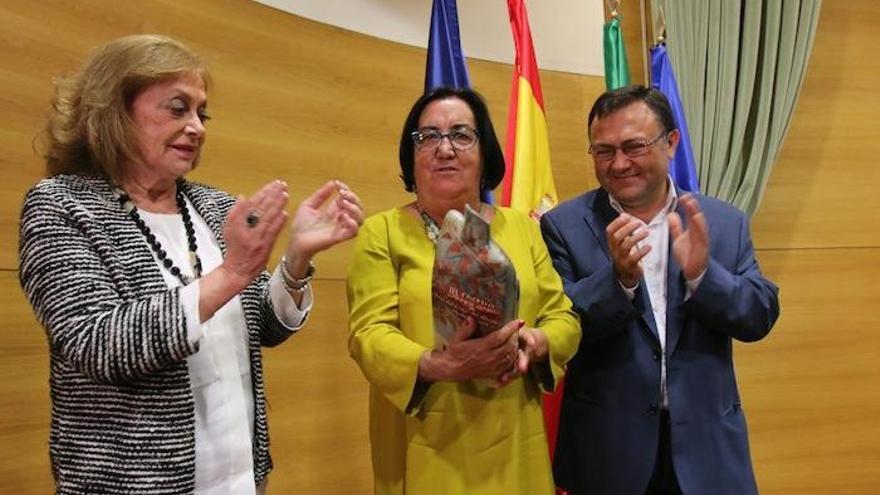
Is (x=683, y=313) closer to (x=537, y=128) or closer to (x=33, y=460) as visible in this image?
(x=537, y=128)

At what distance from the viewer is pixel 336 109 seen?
121 inches

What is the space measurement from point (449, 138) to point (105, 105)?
725 mm

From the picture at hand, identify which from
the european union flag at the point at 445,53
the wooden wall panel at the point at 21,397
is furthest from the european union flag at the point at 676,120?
the wooden wall panel at the point at 21,397

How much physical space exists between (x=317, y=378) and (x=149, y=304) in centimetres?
169

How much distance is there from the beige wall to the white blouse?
354 millimetres

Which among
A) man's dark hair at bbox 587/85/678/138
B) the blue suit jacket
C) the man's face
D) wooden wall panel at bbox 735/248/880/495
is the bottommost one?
wooden wall panel at bbox 735/248/880/495

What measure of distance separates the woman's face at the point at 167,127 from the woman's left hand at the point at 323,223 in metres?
0.24

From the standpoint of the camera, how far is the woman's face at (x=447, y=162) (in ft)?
5.92

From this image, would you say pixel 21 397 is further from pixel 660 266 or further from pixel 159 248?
pixel 660 266

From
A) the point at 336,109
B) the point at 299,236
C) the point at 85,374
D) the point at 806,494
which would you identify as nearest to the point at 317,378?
the point at 336,109

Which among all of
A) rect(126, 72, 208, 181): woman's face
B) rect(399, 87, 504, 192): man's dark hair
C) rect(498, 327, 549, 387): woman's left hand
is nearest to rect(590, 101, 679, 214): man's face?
rect(399, 87, 504, 192): man's dark hair

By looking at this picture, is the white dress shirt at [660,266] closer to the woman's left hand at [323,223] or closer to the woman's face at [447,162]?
the woman's face at [447,162]

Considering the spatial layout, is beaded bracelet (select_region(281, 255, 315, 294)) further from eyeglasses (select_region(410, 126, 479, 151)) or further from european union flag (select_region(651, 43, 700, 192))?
european union flag (select_region(651, 43, 700, 192))

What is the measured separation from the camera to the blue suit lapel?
1.88m
